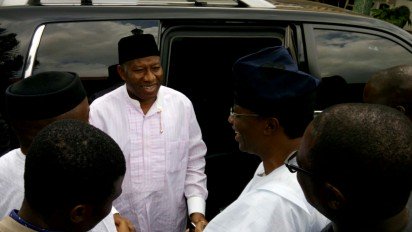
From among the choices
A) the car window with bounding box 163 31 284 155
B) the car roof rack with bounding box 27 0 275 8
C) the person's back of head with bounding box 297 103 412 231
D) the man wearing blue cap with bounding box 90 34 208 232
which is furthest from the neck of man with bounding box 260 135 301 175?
the car roof rack with bounding box 27 0 275 8

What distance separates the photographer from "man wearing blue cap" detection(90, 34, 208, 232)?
8.73ft

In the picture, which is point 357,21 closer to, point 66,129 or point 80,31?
point 80,31

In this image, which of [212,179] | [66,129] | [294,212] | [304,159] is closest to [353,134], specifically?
[304,159]

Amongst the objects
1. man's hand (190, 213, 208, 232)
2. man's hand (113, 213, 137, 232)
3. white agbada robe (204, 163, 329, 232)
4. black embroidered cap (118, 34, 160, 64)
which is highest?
black embroidered cap (118, 34, 160, 64)

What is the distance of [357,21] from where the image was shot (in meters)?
3.35

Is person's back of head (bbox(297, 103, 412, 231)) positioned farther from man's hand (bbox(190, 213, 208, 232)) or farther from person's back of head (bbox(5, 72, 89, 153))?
man's hand (bbox(190, 213, 208, 232))

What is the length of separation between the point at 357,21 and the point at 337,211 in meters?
2.25

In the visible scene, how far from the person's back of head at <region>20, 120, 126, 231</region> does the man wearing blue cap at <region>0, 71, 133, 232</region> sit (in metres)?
0.40

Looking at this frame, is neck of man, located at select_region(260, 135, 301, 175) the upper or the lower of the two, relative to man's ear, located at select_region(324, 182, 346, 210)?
lower

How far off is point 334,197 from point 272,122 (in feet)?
1.98

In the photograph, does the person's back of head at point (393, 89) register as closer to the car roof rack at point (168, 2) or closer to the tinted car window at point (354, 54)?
the tinted car window at point (354, 54)

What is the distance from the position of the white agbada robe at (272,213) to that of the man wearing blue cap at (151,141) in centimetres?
100

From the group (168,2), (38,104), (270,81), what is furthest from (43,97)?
(168,2)

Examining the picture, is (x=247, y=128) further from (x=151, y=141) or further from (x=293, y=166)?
(x=151, y=141)
